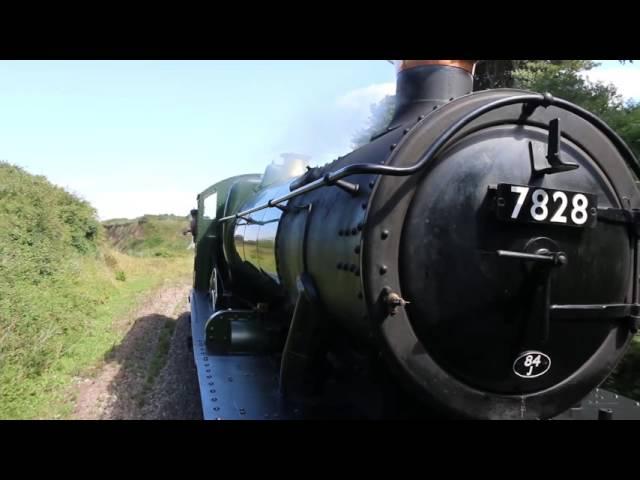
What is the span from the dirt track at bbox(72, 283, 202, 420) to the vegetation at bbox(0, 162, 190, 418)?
0.91 ft

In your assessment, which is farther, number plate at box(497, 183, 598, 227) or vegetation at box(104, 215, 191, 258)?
vegetation at box(104, 215, 191, 258)

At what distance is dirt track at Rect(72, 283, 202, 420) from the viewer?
19.7 feet

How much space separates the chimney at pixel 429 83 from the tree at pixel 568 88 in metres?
3.95

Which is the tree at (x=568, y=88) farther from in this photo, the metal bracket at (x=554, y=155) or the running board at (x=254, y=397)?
the metal bracket at (x=554, y=155)

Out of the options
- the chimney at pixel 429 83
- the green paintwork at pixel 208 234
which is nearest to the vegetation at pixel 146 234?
the green paintwork at pixel 208 234

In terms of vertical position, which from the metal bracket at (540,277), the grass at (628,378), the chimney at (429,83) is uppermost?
the chimney at (429,83)

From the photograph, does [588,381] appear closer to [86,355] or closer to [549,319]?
[549,319]

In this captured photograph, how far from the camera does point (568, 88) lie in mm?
9344

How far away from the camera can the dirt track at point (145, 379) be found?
602 cm

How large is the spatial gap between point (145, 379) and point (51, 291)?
5.12 metres

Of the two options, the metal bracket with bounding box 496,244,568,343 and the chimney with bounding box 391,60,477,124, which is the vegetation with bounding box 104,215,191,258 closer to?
the chimney with bounding box 391,60,477,124

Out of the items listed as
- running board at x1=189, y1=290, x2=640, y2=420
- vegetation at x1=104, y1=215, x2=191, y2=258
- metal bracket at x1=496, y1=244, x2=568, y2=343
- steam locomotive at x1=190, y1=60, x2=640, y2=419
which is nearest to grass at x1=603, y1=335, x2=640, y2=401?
running board at x1=189, y1=290, x2=640, y2=420

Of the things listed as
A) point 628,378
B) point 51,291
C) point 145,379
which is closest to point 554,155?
point 628,378

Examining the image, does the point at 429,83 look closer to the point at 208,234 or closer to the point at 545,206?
the point at 545,206
